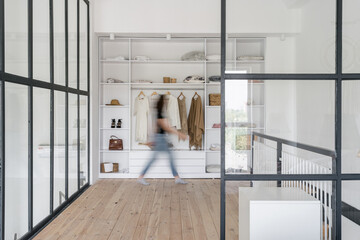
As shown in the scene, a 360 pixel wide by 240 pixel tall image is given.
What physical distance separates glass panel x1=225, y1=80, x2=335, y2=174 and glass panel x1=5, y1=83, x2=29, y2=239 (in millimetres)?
1633

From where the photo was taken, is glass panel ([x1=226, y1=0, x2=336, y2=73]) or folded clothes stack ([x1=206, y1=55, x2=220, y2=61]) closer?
glass panel ([x1=226, y1=0, x2=336, y2=73])

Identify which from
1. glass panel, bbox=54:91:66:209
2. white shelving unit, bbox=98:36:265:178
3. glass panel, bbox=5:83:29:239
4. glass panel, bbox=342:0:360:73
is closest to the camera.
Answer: glass panel, bbox=342:0:360:73

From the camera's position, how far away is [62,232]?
9.78ft

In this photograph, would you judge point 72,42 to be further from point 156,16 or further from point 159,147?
point 159,147

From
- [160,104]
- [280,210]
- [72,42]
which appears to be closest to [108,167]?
[160,104]

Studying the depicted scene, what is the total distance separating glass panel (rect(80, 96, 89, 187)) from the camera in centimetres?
449

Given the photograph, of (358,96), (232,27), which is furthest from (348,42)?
(232,27)

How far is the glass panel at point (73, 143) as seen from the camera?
3971mm

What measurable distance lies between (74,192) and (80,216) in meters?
0.75

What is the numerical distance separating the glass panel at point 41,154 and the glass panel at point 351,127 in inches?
97.6

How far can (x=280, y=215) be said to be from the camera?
6.41 feet

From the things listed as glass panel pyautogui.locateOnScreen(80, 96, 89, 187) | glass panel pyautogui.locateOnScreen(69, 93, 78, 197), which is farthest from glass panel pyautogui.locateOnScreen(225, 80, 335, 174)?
glass panel pyautogui.locateOnScreen(80, 96, 89, 187)

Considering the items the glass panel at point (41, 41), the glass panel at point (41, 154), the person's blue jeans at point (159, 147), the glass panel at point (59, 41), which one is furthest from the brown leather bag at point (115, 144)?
the glass panel at point (41, 41)

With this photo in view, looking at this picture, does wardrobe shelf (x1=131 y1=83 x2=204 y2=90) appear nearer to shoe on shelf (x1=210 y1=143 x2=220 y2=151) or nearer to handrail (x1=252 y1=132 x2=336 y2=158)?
shoe on shelf (x1=210 y1=143 x2=220 y2=151)
